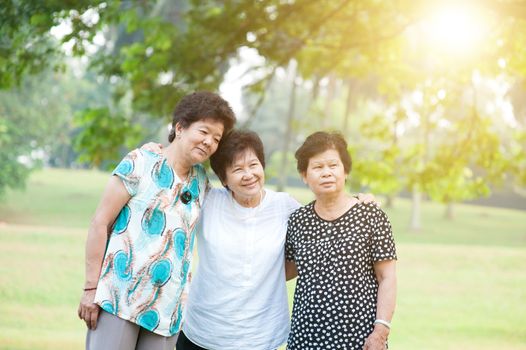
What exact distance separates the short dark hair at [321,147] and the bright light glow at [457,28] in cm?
312

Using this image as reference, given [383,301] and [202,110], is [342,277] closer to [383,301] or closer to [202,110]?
[383,301]

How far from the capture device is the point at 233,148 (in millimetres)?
2688

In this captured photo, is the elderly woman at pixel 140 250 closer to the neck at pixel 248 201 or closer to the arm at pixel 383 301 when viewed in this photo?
the neck at pixel 248 201

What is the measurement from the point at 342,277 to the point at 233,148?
0.66 m

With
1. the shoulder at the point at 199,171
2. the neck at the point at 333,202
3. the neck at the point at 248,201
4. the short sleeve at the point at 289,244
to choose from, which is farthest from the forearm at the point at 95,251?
the neck at the point at 333,202

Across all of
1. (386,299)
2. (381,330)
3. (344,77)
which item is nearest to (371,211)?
(386,299)

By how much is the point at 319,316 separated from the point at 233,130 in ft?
2.65

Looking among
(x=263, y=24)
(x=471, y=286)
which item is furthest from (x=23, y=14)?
(x=471, y=286)

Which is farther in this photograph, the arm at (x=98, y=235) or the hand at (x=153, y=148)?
the hand at (x=153, y=148)

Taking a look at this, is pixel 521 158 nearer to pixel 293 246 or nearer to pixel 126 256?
pixel 293 246

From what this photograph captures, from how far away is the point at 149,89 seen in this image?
20.4 ft

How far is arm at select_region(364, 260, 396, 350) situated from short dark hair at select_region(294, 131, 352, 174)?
0.41m

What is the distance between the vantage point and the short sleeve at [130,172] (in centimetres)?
247

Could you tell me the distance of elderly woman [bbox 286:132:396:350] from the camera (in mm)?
2564
